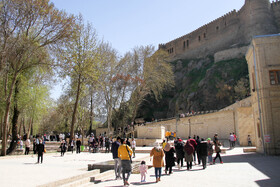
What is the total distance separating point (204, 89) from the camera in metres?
47.8

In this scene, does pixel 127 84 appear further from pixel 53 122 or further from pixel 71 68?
pixel 53 122

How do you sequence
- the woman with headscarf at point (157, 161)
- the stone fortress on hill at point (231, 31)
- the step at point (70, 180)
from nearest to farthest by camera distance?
the step at point (70, 180) < the woman with headscarf at point (157, 161) < the stone fortress on hill at point (231, 31)

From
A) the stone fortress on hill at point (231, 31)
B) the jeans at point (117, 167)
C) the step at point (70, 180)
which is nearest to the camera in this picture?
the step at point (70, 180)

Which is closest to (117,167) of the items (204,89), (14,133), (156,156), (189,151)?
(156,156)

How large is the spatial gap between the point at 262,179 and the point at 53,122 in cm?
4570

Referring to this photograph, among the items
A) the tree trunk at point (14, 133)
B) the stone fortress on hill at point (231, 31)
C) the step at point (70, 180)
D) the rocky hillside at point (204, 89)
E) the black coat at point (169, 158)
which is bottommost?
the step at point (70, 180)

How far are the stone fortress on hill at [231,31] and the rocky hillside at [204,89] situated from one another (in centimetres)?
432

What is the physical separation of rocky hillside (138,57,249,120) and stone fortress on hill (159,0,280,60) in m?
4.32

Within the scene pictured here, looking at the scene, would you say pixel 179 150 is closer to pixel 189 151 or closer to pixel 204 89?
pixel 189 151

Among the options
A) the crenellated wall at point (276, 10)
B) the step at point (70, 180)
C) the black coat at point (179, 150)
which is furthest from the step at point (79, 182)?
the crenellated wall at point (276, 10)

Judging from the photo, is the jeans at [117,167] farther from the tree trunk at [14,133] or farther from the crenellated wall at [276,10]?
the crenellated wall at [276,10]

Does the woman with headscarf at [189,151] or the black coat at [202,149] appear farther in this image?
the black coat at [202,149]

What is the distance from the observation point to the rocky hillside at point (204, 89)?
4391 centimetres

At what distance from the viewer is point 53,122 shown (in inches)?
1901
